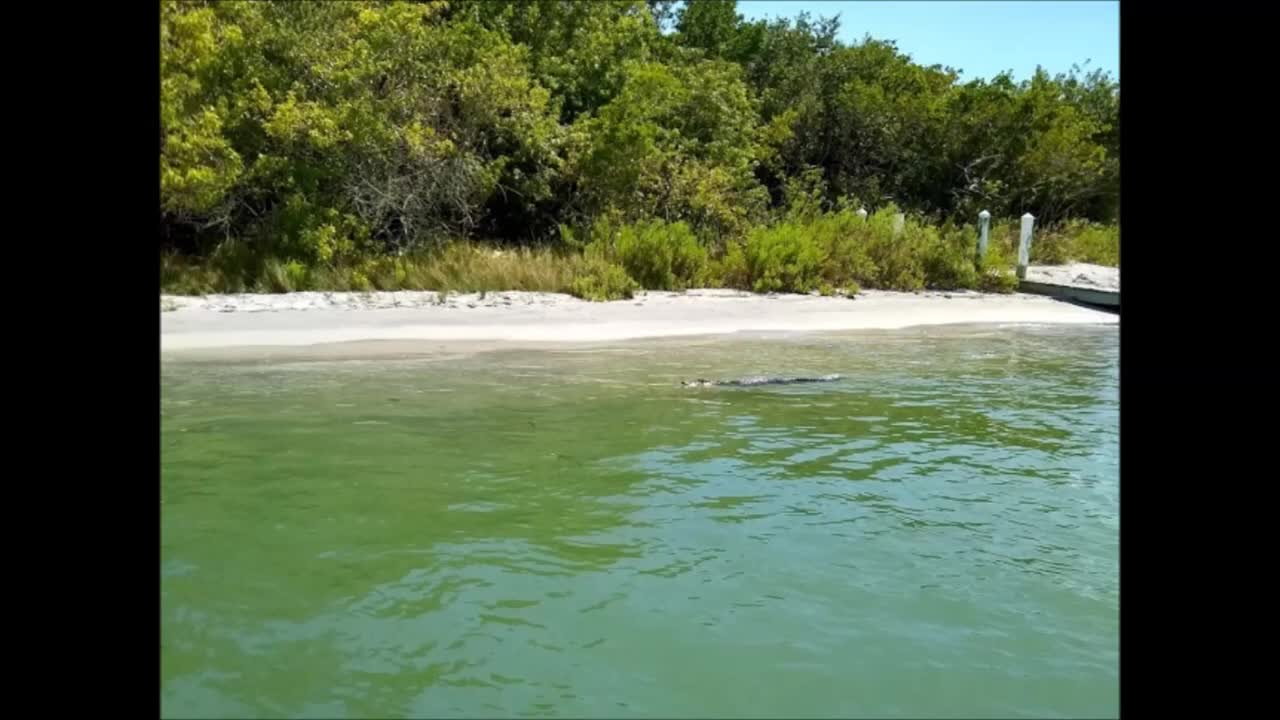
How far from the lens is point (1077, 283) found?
832 inches

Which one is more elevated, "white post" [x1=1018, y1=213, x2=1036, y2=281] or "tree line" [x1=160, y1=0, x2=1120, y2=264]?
"tree line" [x1=160, y1=0, x2=1120, y2=264]

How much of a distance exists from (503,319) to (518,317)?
0.25 meters

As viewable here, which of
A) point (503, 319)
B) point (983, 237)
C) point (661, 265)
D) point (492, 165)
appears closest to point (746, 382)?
point (503, 319)

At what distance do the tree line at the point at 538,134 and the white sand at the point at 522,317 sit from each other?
1662mm

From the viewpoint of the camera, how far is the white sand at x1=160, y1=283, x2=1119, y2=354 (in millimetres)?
13758

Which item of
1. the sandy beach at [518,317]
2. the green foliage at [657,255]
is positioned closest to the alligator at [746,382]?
the sandy beach at [518,317]

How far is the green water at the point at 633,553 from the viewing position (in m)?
4.10

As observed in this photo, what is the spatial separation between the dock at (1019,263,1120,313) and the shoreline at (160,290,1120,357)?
4.48 feet

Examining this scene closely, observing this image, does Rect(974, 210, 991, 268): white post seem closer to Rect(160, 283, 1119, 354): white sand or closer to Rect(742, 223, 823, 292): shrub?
Rect(160, 283, 1119, 354): white sand

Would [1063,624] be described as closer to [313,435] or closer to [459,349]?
[313,435]

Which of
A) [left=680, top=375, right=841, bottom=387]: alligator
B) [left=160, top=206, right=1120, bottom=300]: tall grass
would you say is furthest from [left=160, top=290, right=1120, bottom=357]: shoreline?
[left=680, top=375, right=841, bottom=387]: alligator

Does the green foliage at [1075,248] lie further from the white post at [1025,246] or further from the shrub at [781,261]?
the shrub at [781,261]

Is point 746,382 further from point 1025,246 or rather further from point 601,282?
point 1025,246
